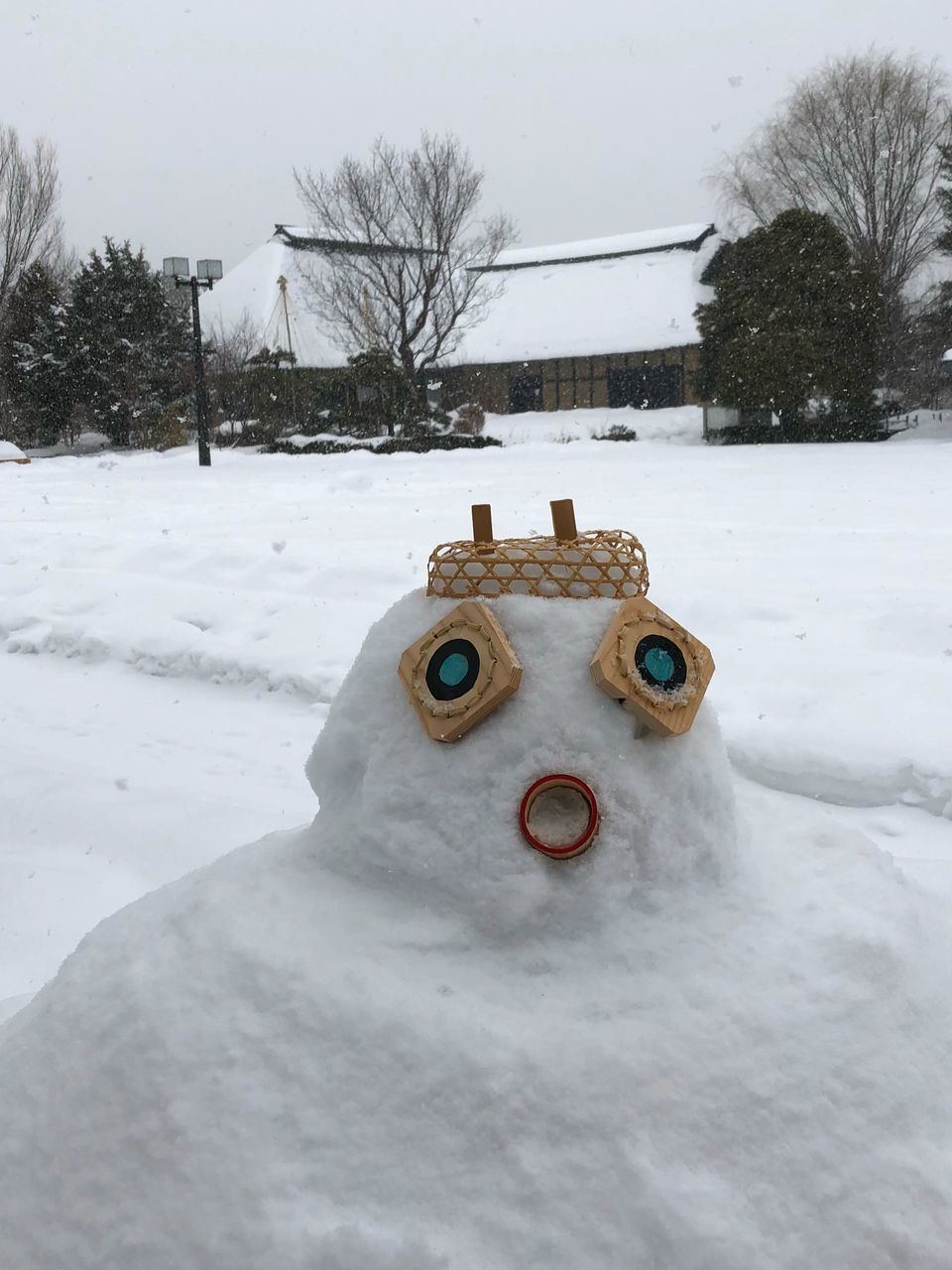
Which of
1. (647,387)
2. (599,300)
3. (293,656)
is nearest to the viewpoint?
(293,656)

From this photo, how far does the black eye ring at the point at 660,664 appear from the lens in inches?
65.1

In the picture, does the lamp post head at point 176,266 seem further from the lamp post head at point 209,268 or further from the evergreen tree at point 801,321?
the evergreen tree at point 801,321

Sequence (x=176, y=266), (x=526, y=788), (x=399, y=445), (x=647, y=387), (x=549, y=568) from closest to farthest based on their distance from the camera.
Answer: (x=526, y=788), (x=549, y=568), (x=176, y=266), (x=399, y=445), (x=647, y=387)

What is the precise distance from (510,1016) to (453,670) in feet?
1.82

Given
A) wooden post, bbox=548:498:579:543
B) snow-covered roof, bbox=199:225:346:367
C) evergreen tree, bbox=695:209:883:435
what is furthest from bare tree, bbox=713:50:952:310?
wooden post, bbox=548:498:579:543

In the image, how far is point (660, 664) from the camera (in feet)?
5.48

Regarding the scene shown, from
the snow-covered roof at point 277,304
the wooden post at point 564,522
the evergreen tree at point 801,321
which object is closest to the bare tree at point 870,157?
the evergreen tree at point 801,321

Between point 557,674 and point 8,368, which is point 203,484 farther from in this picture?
point 8,368

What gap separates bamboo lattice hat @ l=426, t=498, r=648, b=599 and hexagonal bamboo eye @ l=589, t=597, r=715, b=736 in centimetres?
8

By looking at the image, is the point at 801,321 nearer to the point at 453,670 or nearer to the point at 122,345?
the point at 122,345

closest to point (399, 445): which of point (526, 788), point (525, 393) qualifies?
point (525, 393)

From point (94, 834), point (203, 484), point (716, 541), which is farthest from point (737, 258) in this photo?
point (94, 834)

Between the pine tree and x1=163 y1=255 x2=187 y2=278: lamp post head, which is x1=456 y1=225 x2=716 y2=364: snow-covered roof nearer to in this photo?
the pine tree

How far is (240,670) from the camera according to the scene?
5.66 metres
